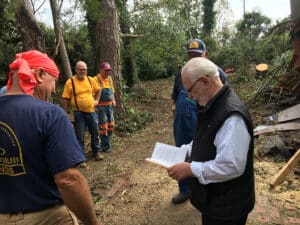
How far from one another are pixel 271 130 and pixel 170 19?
9279 millimetres

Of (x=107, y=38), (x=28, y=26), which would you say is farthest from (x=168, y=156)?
(x=107, y=38)

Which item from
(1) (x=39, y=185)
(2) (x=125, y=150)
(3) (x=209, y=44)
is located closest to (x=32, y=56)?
(1) (x=39, y=185)

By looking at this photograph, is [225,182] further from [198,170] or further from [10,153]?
[10,153]

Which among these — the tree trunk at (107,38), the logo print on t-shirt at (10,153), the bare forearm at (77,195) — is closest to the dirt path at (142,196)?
the bare forearm at (77,195)

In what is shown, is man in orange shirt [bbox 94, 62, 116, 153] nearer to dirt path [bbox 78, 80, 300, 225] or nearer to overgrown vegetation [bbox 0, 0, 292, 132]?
dirt path [bbox 78, 80, 300, 225]

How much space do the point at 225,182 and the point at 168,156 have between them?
27.8 inches

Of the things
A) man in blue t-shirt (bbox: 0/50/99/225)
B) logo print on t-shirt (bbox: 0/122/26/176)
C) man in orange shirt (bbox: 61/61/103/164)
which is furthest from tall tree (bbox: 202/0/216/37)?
logo print on t-shirt (bbox: 0/122/26/176)

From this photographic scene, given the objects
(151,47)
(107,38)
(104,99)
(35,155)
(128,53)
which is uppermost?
(107,38)

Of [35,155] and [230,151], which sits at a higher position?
[35,155]

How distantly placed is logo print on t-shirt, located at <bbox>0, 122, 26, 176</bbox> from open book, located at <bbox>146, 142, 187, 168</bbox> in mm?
1168

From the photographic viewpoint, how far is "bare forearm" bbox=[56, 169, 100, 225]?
6.16ft

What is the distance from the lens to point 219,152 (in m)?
2.06

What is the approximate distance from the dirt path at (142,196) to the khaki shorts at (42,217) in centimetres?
221

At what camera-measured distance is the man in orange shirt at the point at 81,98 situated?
6156 millimetres
